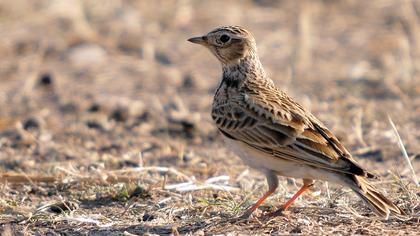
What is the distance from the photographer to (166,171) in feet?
25.6

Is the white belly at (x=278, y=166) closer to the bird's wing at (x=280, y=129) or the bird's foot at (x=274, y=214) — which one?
the bird's wing at (x=280, y=129)

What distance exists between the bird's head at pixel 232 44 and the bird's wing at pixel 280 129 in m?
0.48

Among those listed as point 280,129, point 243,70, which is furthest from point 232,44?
point 280,129

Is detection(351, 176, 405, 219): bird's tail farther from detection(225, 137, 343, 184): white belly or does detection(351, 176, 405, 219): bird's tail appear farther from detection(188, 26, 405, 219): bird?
detection(225, 137, 343, 184): white belly

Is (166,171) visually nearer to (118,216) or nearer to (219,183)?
(219,183)

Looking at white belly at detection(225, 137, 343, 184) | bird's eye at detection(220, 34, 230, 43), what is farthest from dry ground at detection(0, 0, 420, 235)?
bird's eye at detection(220, 34, 230, 43)

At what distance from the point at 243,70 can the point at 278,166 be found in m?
1.28

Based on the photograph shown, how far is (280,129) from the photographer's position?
6.51m

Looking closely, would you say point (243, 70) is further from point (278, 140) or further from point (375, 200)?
point (375, 200)

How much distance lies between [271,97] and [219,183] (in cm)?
111

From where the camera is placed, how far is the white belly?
6.20 meters

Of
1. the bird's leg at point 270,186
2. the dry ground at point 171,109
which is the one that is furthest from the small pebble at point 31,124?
the bird's leg at point 270,186

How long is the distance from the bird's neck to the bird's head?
1.4 inches

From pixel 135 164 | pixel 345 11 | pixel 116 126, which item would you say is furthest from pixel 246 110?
pixel 345 11
